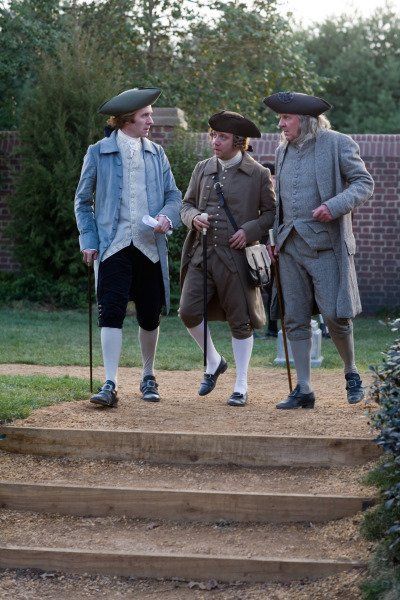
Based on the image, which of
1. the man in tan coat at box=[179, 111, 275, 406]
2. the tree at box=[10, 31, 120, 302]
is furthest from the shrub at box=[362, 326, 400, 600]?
the tree at box=[10, 31, 120, 302]

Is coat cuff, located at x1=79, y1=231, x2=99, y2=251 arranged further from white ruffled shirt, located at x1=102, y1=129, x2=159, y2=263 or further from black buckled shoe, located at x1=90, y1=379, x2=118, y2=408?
black buckled shoe, located at x1=90, y1=379, x2=118, y2=408

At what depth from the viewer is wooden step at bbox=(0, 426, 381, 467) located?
6.52 metres

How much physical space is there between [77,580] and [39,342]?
20.2 feet

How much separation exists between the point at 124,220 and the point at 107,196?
0.61ft

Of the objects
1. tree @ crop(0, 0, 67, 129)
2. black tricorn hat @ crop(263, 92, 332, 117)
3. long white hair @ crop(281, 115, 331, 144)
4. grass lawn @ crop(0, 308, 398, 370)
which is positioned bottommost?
grass lawn @ crop(0, 308, 398, 370)

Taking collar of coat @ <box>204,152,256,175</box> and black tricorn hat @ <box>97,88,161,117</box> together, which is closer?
black tricorn hat @ <box>97,88,161,117</box>

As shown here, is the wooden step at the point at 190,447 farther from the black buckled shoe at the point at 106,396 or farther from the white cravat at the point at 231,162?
the white cravat at the point at 231,162

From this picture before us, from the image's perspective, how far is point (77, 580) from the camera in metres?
5.68

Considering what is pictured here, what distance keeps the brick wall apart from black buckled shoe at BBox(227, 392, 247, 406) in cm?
809

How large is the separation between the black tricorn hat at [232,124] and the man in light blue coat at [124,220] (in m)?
0.42

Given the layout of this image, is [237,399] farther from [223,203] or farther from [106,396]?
[223,203]

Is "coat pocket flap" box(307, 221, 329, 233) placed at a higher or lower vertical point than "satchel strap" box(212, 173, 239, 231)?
lower

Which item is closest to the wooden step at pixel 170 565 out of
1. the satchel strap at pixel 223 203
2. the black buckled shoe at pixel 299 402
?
the black buckled shoe at pixel 299 402

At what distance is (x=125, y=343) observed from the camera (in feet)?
38.9
